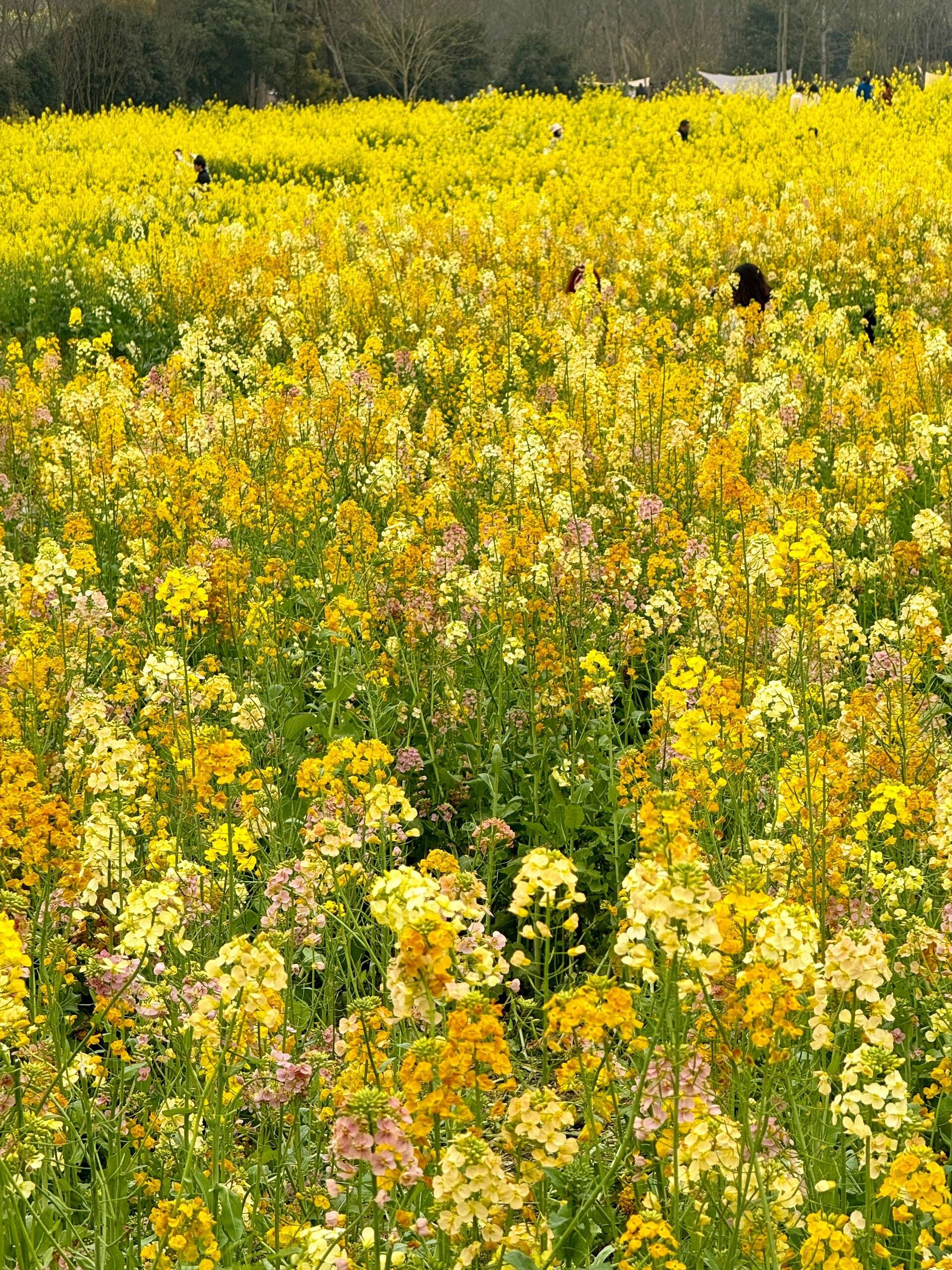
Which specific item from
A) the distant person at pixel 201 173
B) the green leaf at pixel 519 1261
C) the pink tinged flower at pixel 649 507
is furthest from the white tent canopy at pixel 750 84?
the green leaf at pixel 519 1261

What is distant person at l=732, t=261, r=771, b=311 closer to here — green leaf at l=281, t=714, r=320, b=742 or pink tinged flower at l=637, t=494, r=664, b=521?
pink tinged flower at l=637, t=494, r=664, b=521

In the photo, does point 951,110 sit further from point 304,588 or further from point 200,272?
point 304,588

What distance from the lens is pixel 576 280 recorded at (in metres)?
10.5

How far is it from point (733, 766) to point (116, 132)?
23.7 meters

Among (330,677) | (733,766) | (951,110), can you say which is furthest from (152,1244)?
(951,110)

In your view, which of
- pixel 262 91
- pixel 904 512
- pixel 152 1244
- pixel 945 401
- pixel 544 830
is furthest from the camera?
pixel 262 91

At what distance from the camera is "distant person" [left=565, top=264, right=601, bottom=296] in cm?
1032

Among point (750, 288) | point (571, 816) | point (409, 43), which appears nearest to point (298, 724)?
→ point (571, 816)

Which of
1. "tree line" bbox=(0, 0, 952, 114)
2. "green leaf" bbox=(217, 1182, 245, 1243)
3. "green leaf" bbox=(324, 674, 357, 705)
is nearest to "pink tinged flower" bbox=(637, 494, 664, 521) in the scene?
"green leaf" bbox=(324, 674, 357, 705)

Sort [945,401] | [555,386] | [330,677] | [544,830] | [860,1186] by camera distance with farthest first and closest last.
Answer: [555,386] < [945,401] < [330,677] < [544,830] < [860,1186]

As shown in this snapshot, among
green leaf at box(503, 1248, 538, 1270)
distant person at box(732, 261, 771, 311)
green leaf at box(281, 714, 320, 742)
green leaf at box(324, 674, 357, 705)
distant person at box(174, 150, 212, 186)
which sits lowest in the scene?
green leaf at box(281, 714, 320, 742)

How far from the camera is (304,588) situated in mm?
5609

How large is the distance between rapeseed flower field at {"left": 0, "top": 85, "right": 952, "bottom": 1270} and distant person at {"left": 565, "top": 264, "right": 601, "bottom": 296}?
0.94 feet

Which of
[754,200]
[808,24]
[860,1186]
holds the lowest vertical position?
[860,1186]
